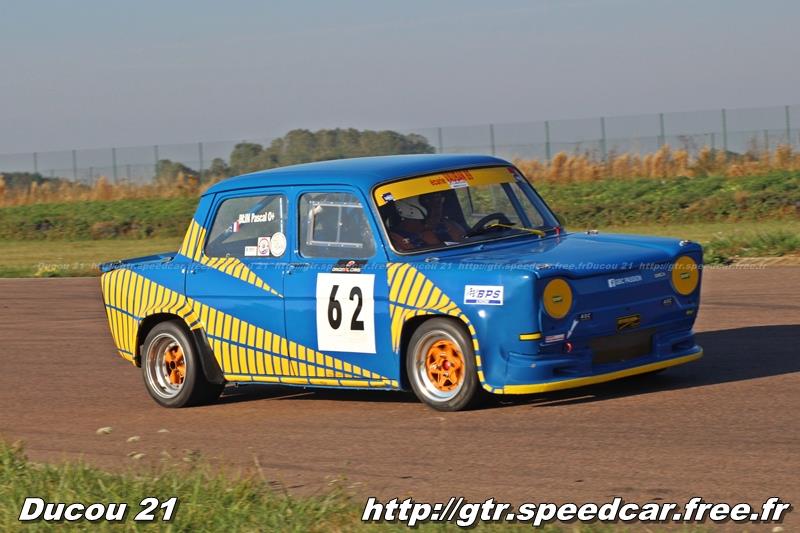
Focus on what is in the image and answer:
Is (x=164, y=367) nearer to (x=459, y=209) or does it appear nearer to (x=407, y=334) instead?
(x=407, y=334)

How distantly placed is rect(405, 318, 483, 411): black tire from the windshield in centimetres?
72

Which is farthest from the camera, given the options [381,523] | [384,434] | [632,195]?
[632,195]

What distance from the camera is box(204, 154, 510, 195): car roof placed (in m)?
9.63

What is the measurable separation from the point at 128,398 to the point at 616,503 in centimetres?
556

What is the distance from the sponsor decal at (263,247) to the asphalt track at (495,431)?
116 cm

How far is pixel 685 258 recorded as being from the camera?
930cm

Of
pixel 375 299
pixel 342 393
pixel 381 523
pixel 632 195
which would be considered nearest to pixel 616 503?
pixel 381 523

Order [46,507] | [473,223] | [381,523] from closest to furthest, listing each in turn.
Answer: [381,523] → [46,507] → [473,223]

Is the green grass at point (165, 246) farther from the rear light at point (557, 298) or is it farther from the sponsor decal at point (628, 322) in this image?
the rear light at point (557, 298)

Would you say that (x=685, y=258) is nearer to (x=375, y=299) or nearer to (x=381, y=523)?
(x=375, y=299)

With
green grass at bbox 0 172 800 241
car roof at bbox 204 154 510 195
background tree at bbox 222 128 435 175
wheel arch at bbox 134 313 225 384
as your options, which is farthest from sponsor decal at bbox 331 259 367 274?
background tree at bbox 222 128 435 175

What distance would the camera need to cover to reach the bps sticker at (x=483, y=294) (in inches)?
333

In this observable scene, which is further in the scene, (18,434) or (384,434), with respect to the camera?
(18,434)


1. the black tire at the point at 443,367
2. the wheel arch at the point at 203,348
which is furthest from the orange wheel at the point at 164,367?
the black tire at the point at 443,367
